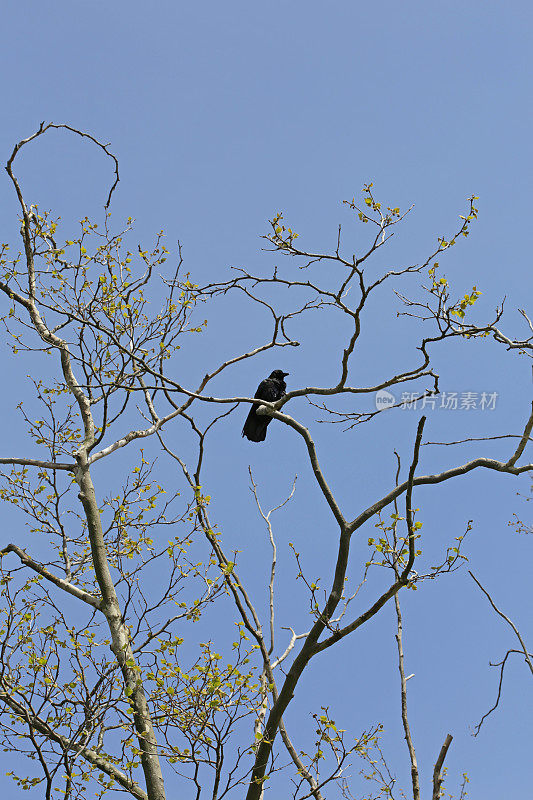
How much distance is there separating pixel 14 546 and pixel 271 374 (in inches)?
169

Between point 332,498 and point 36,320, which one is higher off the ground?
point 36,320

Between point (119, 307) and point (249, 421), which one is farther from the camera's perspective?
point (249, 421)

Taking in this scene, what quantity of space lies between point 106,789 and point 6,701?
0.93m

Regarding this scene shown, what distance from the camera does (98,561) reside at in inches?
230

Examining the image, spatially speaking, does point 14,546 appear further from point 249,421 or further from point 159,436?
point 249,421

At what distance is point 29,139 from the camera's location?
6.31 meters

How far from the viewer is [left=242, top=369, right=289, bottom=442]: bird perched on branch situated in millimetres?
8719

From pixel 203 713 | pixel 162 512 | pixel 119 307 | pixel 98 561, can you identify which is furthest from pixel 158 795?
pixel 119 307

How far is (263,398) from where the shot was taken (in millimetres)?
9086

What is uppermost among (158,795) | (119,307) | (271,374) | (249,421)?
(271,374)

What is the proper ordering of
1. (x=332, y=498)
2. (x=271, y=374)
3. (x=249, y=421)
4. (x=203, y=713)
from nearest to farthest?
(x=203, y=713) < (x=332, y=498) < (x=249, y=421) < (x=271, y=374)

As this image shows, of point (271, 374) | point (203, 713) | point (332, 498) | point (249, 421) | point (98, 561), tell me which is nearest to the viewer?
point (203, 713)

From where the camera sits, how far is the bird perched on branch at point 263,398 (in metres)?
8.72

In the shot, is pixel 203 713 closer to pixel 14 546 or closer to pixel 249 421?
pixel 14 546
